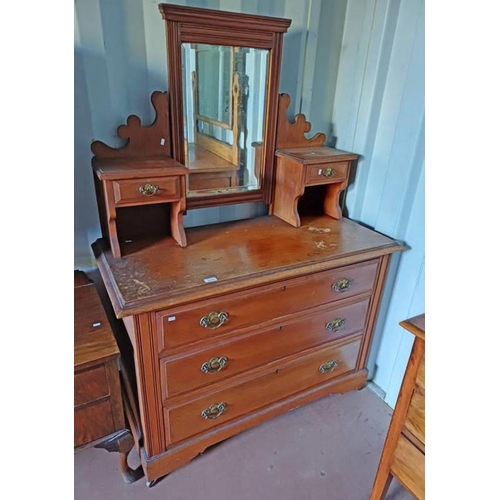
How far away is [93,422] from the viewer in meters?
1.19

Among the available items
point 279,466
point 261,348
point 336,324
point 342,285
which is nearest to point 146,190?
point 261,348

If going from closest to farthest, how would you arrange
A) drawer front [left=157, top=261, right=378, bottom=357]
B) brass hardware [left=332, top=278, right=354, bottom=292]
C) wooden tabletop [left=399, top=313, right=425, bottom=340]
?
1. wooden tabletop [left=399, top=313, right=425, bottom=340]
2. drawer front [left=157, top=261, right=378, bottom=357]
3. brass hardware [left=332, top=278, right=354, bottom=292]

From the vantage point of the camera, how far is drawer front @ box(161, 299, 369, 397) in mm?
1285

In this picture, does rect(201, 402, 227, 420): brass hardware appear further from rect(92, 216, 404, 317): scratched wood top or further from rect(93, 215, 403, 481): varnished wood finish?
rect(92, 216, 404, 317): scratched wood top

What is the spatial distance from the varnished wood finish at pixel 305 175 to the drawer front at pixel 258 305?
12.1 inches

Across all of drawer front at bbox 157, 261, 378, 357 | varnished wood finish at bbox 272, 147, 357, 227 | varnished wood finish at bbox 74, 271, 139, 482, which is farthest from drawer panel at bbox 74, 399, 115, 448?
varnished wood finish at bbox 272, 147, 357, 227

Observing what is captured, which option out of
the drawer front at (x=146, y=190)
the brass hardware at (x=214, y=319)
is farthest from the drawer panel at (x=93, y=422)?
the drawer front at (x=146, y=190)

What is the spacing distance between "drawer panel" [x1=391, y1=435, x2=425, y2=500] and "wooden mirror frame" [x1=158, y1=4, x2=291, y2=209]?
1070mm

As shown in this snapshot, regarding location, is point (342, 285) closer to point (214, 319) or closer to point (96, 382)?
point (214, 319)

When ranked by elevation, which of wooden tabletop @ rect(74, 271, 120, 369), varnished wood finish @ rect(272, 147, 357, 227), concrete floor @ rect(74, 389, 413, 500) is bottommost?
concrete floor @ rect(74, 389, 413, 500)
